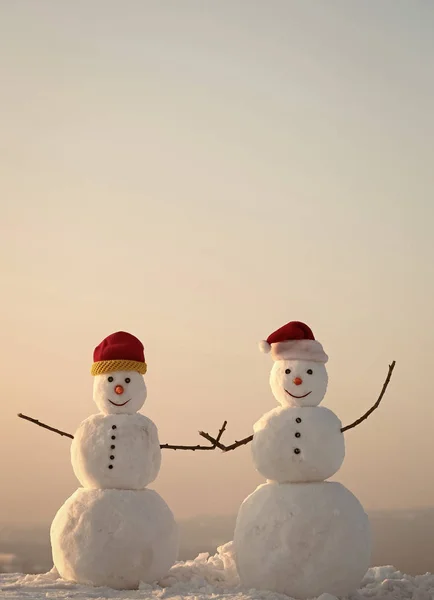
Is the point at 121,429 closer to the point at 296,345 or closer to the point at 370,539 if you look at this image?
the point at 296,345

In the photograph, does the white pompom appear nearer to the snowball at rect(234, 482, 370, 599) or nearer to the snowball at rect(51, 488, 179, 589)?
the snowball at rect(234, 482, 370, 599)

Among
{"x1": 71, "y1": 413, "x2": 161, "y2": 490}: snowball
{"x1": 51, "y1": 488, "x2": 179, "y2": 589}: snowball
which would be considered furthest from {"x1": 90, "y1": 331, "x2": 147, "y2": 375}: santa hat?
{"x1": 51, "y1": 488, "x2": 179, "y2": 589}: snowball

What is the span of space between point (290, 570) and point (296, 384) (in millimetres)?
1536

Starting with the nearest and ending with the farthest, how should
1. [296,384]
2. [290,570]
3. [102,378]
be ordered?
[290,570]
[296,384]
[102,378]

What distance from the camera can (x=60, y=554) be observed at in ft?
26.6

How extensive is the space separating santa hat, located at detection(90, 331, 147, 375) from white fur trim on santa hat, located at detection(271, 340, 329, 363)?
136cm

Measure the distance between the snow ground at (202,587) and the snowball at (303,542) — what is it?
0.54ft

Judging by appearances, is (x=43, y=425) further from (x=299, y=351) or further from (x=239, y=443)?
(x=299, y=351)

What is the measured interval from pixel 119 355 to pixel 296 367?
1708mm

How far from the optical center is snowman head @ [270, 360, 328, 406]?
25.6 feet

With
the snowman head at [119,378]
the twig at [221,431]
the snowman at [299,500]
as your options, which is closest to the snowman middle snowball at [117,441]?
the snowman head at [119,378]

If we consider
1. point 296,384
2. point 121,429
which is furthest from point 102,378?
point 296,384

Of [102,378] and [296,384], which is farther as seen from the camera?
[102,378]

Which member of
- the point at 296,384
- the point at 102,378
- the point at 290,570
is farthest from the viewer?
the point at 102,378
